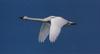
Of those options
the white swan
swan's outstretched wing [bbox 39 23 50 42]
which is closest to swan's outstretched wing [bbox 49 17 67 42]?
the white swan

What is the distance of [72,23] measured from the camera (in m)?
3.23

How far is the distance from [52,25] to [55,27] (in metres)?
0.07

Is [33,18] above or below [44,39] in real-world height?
above

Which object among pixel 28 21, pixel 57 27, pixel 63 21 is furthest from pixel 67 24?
pixel 28 21

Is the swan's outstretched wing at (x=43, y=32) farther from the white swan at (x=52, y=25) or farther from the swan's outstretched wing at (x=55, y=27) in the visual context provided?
the swan's outstretched wing at (x=55, y=27)

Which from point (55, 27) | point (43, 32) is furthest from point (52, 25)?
point (43, 32)

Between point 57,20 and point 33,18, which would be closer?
point 57,20

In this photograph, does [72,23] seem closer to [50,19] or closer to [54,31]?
[50,19]

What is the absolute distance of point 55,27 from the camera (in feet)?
9.33

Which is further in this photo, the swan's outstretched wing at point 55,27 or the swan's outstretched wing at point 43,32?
the swan's outstretched wing at point 43,32

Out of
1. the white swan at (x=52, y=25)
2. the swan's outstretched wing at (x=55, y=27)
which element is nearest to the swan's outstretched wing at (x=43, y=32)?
the white swan at (x=52, y=25)

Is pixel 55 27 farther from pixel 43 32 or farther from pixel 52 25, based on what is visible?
pixel 43 32

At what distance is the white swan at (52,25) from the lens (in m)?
2.75

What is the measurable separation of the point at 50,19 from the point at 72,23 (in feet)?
0.69
